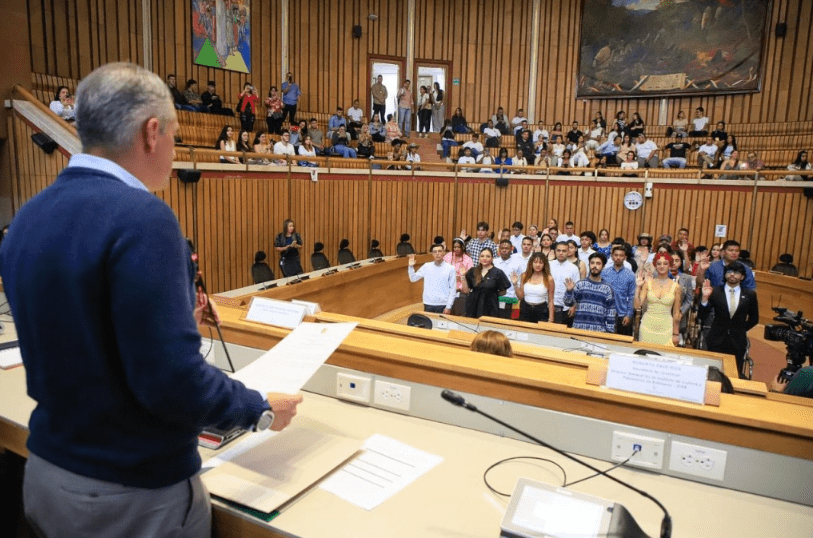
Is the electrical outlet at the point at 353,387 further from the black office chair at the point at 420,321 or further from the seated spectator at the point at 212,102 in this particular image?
the seated spectator at the point at 212,102

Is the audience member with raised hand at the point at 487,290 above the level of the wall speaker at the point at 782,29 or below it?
below

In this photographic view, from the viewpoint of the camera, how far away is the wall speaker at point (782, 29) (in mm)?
13178

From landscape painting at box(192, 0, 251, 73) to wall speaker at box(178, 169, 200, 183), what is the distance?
5.27 m

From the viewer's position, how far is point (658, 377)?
1.65 m

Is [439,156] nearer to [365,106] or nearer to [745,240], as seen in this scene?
[365,106]

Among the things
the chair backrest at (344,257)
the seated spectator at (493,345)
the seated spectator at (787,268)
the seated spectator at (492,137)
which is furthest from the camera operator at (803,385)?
the seated spectator at (492,137)

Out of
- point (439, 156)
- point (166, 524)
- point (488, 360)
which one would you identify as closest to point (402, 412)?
point (488, 360)

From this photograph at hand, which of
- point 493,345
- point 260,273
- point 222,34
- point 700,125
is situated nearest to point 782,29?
point 700,125

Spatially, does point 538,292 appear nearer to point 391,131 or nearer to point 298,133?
point 298,133

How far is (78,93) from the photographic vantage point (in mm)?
1100

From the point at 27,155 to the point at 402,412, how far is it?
746 centimetres

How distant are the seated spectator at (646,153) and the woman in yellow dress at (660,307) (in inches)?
308

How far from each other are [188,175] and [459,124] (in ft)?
28.2

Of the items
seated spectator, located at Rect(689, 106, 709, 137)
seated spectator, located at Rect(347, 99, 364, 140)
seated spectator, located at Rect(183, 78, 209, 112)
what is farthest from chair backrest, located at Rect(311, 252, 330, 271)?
seated spectator, located at Rect(689, 106, 709, 137)
